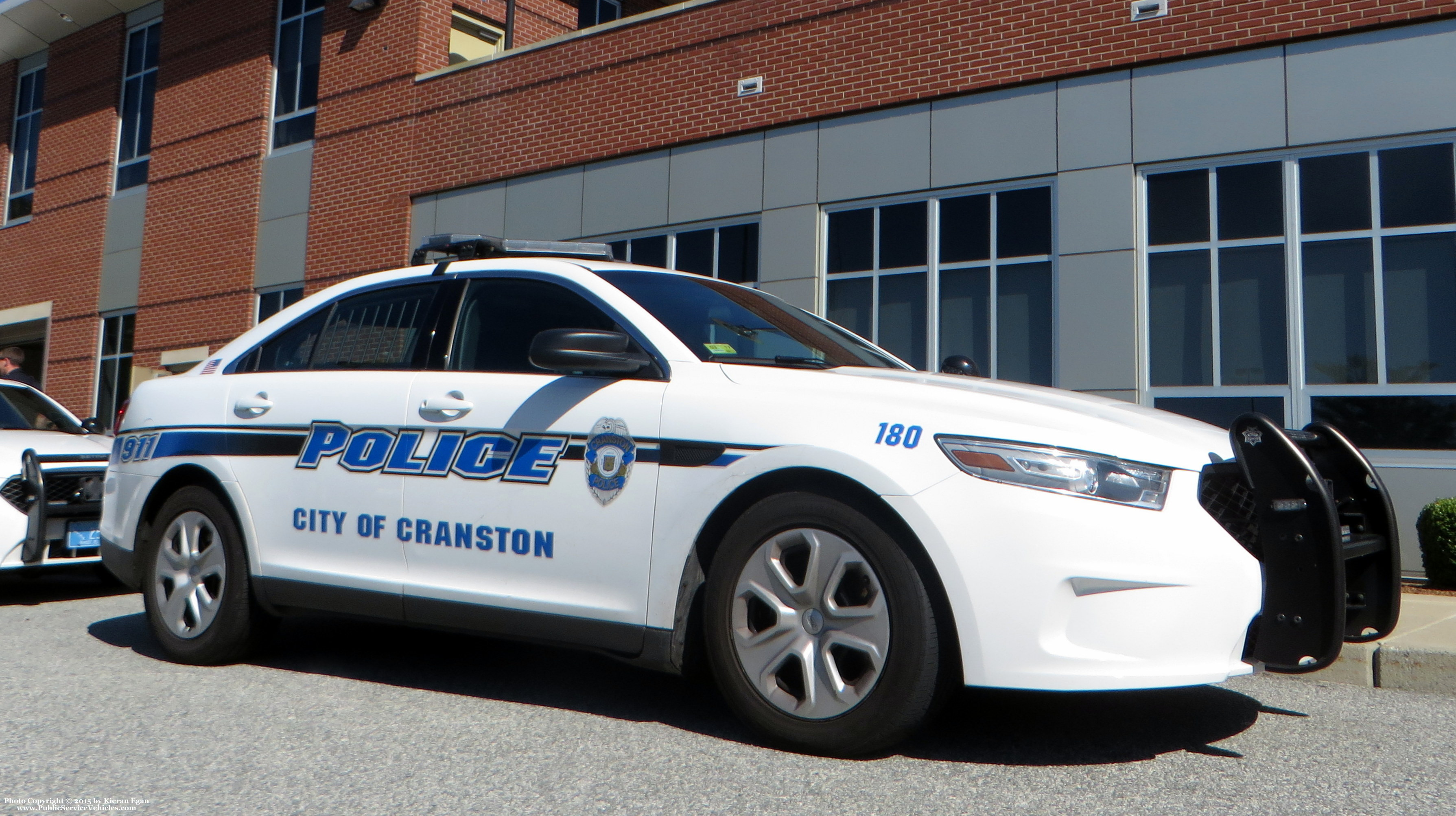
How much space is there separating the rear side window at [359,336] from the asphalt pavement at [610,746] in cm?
129

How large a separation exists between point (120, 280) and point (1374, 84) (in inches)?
699

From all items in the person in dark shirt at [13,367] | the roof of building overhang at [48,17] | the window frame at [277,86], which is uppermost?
the roof of building overhang at [48,17]

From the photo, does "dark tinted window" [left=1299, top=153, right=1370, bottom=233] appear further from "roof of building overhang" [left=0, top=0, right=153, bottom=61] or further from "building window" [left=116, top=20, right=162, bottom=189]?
"roof of building overhang" [left=0, top=0, right=153, bottom=61]

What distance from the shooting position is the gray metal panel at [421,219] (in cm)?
1490

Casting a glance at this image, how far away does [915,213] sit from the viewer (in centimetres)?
1113

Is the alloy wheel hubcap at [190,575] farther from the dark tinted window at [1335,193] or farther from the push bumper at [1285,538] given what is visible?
the dark tinted window at [1335,193]

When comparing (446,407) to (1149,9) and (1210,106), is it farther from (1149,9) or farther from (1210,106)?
(1149,9)

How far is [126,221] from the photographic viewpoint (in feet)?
62.3

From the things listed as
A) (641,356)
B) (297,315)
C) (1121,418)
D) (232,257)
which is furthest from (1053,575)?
(232,257)

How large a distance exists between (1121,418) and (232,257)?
16.0 meters

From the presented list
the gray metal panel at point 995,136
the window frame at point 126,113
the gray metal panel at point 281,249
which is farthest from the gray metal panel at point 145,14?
the gray metal panel at point 995,136

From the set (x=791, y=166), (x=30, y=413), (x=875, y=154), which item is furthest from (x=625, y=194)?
(x=30, y=413)

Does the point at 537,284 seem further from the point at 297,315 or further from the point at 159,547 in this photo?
the point at 159,547

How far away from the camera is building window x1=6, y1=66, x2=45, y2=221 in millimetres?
21672
